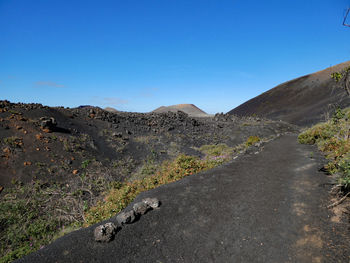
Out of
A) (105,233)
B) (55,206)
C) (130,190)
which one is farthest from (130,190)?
(55,206)

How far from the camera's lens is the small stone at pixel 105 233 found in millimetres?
4512

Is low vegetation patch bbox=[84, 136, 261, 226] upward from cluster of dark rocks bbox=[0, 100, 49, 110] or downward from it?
downward

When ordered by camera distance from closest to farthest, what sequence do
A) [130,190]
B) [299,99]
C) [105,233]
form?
[105,233] → [130,190] → [299,99]

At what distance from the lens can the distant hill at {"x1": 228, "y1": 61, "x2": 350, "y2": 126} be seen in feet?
198

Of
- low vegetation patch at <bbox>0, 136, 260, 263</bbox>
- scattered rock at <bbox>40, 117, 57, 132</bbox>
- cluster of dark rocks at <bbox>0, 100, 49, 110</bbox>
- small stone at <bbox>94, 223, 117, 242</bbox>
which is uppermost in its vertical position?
cluster of dark rocks at <bbox>0, 100, 49, 110</bbox>

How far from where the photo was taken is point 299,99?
75.9 m

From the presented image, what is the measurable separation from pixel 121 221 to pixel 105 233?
0.59 m

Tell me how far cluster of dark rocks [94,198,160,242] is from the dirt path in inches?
6.0

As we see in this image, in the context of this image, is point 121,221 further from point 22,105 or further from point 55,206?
point 22,105

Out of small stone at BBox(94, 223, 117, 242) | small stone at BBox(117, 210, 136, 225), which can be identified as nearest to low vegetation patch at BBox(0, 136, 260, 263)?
small stone at BBox(117, 210, 136, 225)

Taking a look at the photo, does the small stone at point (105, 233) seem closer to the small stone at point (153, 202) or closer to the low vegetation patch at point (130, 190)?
the small stone at point (153, 202)

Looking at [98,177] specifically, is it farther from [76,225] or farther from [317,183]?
[317,183]

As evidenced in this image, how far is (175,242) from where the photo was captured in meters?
4.58

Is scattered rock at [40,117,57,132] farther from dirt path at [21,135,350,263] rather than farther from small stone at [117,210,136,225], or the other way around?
small stone at [117,210,136,225]
